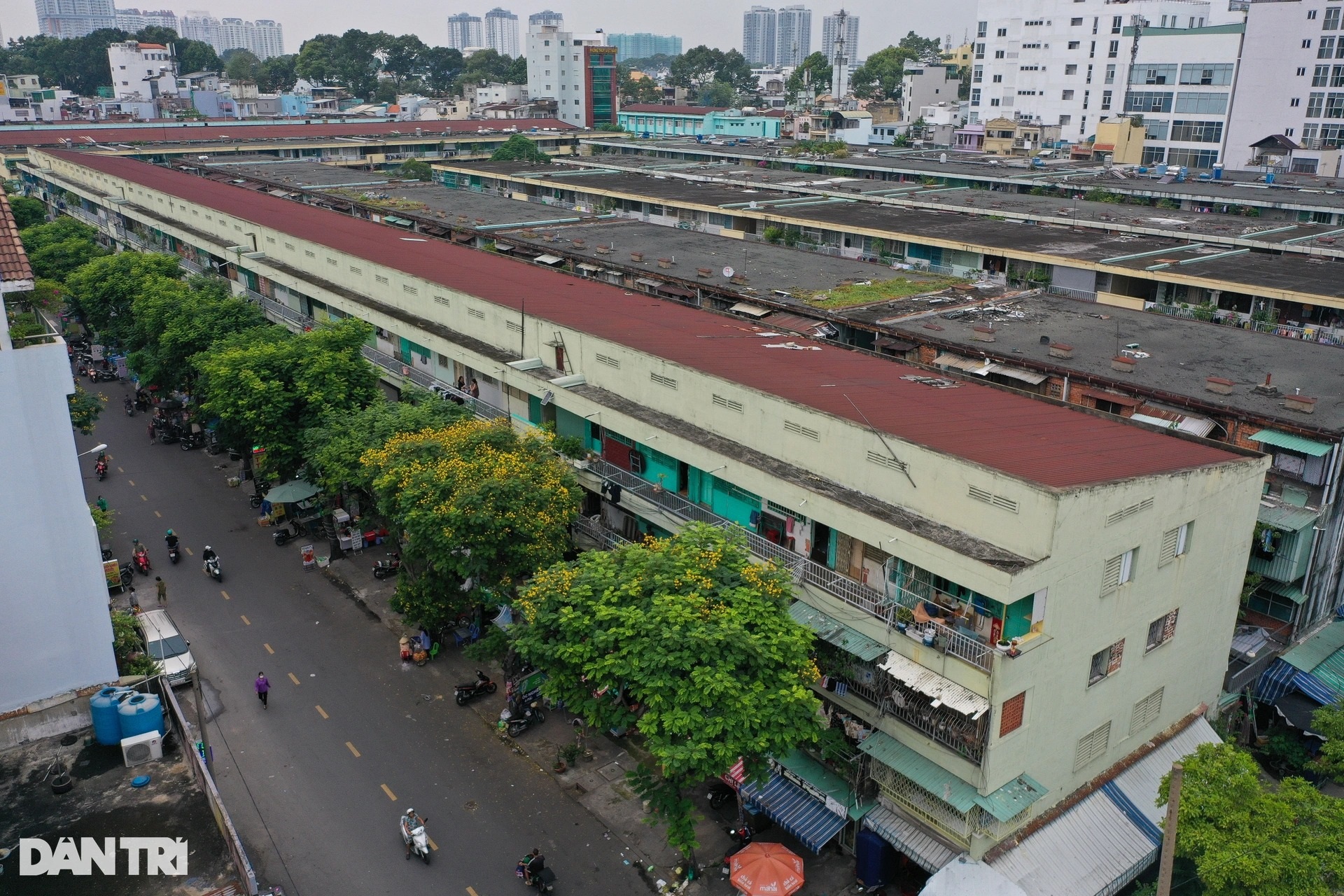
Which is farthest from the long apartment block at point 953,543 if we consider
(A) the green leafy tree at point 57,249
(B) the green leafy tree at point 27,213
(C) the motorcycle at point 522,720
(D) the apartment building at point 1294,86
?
(D) the apartment building at point 1294,86

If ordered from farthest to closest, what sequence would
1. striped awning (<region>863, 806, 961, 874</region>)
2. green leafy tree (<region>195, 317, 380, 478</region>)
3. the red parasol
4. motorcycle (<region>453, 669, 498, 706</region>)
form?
1. green leafy tree (<region>195, 317, 380, 478</region>)
2. motorcycle (<region>453, 669, 498, 706</region>)
3. the red parasol
4. striped awning (<region>863, 806, 961, 874</region>)

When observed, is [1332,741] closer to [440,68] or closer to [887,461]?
[887,461]

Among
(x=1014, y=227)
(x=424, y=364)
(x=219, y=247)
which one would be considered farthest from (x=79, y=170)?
(x=1014, y=227)

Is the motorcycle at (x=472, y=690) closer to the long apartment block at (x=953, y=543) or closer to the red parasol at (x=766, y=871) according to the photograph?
the long apartment block at (x=953, y=543)

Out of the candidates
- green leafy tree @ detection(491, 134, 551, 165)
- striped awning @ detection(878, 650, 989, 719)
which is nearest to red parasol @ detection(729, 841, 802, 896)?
striped awning @ detection(878, 650, 989, 719)

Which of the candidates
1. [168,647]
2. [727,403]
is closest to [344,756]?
[168,647]

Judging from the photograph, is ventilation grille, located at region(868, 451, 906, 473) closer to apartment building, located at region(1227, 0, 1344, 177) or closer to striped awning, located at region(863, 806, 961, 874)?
striped awning, located at region(863, 806, 961, 874)

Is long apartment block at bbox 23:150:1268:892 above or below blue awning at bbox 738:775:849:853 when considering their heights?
above
